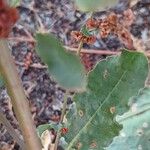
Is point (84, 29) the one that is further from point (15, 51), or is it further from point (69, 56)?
point (15, 51)

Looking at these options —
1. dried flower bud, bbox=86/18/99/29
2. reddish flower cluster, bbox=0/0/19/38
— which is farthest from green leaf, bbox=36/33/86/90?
dried flower bud, bbox=86/18/99/29

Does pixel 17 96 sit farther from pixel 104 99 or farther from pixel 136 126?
pixel 136 126

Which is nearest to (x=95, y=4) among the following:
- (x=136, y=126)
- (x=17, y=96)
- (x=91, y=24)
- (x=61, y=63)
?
(x=61, y=63)

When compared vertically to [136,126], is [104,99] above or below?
above

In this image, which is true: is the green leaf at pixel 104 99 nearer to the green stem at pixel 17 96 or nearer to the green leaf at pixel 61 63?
the green stem at pixel 17 96

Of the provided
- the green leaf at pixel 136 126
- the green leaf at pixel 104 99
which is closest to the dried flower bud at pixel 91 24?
the green leaf at pixel 104 99

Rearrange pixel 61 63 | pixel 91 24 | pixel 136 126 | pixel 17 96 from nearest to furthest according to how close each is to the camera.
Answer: pixel 61 63 < pixel 17 96 < pixel 91 24 < pixel 136 126

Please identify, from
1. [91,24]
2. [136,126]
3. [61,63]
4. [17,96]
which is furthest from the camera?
[136,126]

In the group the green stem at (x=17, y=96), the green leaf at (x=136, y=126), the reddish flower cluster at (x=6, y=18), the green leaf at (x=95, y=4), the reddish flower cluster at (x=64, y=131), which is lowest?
the green leaf at (x=136, y=126)
